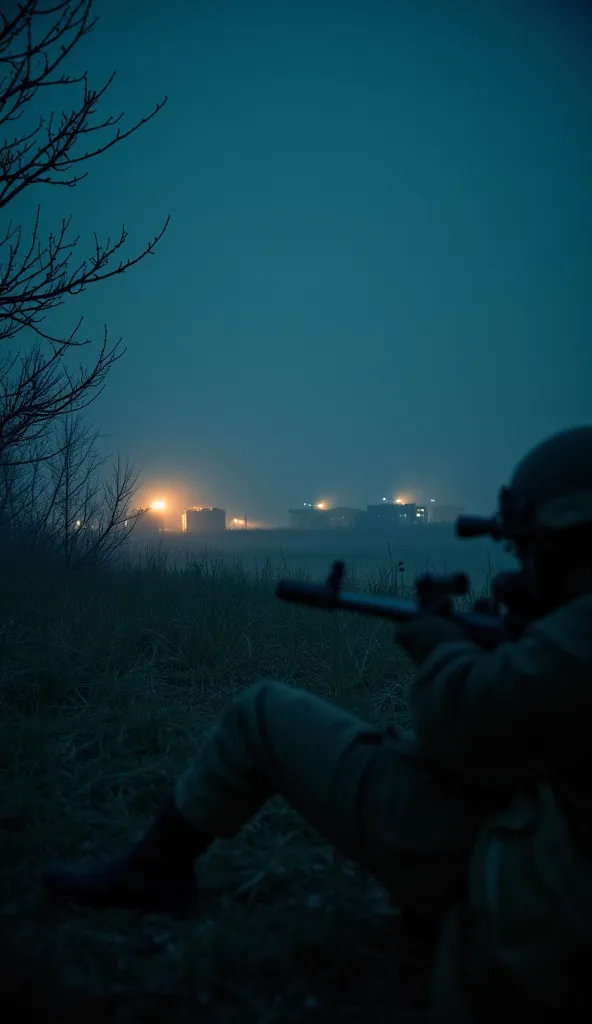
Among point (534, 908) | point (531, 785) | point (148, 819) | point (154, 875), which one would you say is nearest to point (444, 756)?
point (531, 785)

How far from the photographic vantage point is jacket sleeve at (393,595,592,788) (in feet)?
3.37

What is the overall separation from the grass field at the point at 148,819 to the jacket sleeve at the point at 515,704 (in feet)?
2.92

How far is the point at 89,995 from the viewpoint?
153 cm

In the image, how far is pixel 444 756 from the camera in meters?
1.17

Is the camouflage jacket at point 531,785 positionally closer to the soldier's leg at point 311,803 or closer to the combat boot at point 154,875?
the soldier's leg at point 311,803

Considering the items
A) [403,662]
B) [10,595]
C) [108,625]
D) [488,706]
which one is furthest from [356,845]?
[10,595]

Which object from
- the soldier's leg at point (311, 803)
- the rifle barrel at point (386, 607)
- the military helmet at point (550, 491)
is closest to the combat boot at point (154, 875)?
the soldier's leg at point (311, 803)

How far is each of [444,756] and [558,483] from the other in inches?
24.1

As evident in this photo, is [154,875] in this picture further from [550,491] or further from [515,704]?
[550,491]

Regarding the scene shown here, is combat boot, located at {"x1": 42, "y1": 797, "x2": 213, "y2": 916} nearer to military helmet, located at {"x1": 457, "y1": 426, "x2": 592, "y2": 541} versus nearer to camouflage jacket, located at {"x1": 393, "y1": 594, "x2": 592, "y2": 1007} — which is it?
camouflage jacket, located at {"x1": 393, "y1": 594, "x2": 592, "y2": 1007}

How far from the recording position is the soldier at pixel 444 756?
106cm

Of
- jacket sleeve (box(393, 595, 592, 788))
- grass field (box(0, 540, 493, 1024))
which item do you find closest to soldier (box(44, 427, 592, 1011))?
jacket sleeve (box(393, 595, 592, 788))

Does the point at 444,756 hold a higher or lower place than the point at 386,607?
lower

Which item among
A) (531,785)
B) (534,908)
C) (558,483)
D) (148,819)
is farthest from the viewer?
(148,819)
